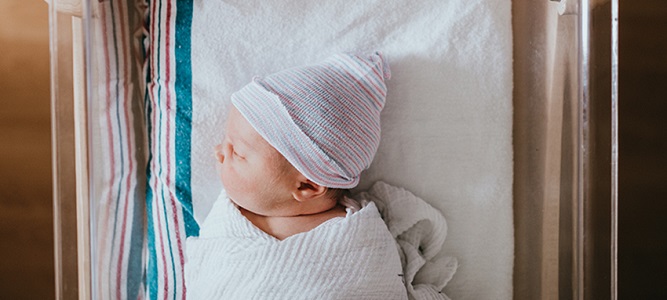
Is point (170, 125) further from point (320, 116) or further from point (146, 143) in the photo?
point (320, 116)

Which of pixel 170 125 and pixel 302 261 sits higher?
pixel 170 125

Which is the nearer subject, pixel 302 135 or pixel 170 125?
pixel 302 135

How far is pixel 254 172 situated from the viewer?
0.94 m

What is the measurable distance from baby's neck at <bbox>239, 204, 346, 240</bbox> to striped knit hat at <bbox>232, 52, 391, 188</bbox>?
7 cm

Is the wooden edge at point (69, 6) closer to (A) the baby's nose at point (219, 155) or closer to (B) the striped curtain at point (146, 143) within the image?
(B) the striped curtain at point (146, 143)

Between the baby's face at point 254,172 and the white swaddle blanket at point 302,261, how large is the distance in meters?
0.03

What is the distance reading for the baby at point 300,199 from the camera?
2.96 ft

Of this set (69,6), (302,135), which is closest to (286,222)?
(302,135)

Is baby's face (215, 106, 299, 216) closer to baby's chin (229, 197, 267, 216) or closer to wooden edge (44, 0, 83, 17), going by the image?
baby's chin (229, 197, 267, 216)

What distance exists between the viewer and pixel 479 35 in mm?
1061

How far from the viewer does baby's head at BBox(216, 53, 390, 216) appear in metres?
0.91

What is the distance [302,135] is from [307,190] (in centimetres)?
9

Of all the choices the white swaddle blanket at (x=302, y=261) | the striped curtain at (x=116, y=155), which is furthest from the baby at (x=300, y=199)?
the striped curtain at (x=116, y=155)

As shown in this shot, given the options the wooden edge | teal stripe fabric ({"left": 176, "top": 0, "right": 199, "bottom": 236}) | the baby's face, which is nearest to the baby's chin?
the baby's face
